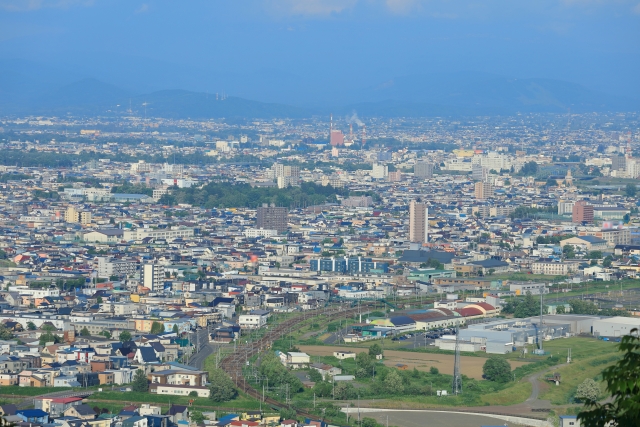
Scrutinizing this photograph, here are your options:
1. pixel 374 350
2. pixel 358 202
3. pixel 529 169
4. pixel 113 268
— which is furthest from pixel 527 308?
pixel 529 169

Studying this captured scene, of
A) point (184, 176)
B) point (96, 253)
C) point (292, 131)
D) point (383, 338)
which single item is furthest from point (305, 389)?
point (292, 131)

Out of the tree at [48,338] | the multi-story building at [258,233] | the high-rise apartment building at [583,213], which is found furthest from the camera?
the high-rise apartment building at [583,213]

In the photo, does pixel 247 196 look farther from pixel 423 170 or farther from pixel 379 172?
pixel 423 170

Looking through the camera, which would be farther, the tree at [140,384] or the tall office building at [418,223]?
the tall office building at [418,223]

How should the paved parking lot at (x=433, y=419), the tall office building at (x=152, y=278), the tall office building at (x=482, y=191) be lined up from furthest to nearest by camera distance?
the tall office building at (x=482, y=191)
the tall office building at (x=152, y=278)
the paved parking lot at (x=433, y=419)

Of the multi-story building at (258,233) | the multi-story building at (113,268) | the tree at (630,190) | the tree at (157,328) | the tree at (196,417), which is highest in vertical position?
the tree at (630,190)

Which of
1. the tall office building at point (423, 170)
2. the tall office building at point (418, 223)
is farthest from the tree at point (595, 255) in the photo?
the tall office building at point (423, 170)

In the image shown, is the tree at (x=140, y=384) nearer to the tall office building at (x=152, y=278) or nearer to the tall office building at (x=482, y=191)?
the tall office building at (x=152, y=278)

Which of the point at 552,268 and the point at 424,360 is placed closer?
the point at 424,360
